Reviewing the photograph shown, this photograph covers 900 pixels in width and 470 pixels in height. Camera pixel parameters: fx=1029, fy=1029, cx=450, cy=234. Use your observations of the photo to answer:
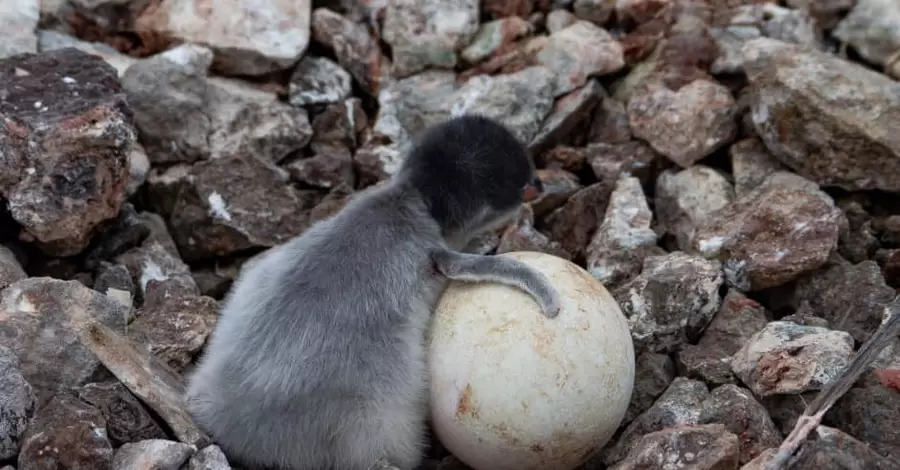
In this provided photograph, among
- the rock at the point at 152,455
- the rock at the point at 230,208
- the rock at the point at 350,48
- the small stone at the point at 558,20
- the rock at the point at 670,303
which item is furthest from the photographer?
the small stone at the point at 558,20

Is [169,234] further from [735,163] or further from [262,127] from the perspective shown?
[735,163]

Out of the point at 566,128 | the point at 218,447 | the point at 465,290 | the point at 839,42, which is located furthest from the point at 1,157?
the point at 839,42

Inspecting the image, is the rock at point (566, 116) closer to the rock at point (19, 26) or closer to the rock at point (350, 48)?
the rock at point (350, 48)

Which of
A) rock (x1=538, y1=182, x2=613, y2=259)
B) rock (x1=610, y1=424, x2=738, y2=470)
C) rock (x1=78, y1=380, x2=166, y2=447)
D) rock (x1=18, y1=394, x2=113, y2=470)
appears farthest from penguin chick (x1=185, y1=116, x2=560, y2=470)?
rock (x1=538, y1=182, x2=613, y2=259)

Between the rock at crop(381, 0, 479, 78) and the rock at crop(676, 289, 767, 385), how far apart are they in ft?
6.91

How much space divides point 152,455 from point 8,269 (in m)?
1.05

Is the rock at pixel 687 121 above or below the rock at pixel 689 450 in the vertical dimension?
below

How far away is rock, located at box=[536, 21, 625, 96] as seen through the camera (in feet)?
16.0

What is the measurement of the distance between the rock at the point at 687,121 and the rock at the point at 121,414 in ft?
8.08

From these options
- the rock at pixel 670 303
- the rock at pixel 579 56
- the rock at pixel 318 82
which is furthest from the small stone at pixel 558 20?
the rock at pixel 670 303

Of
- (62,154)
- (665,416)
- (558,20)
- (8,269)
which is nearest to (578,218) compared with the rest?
(665,416)

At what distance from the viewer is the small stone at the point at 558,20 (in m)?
5.24

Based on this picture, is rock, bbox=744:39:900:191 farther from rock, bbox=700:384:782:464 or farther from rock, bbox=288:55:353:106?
rock, bbox=288:55:353:106

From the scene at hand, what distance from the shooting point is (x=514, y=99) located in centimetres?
470
